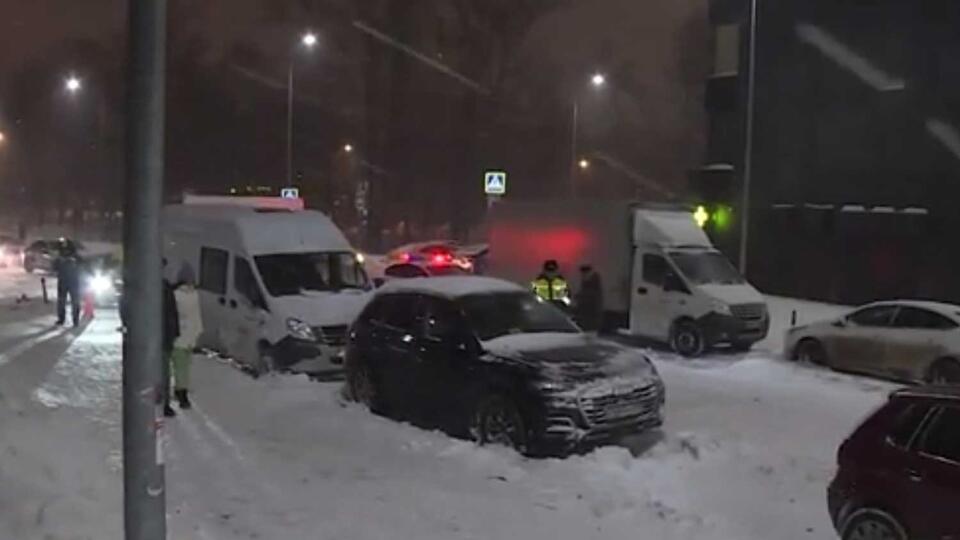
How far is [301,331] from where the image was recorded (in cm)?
1608

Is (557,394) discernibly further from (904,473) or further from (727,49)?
(727,49)

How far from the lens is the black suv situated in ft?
36.8

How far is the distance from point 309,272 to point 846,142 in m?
20.7

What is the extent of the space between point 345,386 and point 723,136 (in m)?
25.9

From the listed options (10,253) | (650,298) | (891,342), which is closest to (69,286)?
(650,298)

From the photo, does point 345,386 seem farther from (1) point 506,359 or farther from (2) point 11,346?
(2) point 11,346

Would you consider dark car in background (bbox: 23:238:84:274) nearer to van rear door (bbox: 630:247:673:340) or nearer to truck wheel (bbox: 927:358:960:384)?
van rear door (bbox: 630:247:673:340)

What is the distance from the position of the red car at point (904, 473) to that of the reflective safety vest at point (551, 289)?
38.7ft

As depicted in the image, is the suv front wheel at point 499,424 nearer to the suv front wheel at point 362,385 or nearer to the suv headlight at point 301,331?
the suv front wheel at point 362,385

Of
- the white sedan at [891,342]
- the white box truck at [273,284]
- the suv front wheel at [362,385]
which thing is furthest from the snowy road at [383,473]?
the white sedan at [891,342]

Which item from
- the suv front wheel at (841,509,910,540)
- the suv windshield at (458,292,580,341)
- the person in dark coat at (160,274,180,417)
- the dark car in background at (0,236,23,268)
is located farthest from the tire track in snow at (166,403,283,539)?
the dark car in background at (0,236,23,268)

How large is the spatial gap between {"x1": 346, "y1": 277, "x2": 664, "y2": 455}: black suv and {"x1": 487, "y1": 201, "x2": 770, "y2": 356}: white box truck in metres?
7.58

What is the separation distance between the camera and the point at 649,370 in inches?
475

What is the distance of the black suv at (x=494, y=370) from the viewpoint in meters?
11.2
